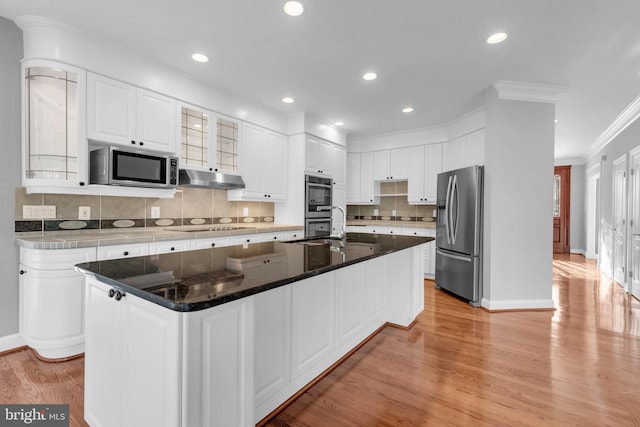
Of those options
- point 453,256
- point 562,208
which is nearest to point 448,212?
point 453,256

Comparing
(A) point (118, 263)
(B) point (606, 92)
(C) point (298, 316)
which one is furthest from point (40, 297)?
(B) point (606, 92)

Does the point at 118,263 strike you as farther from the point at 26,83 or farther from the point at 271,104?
the point at 271,104

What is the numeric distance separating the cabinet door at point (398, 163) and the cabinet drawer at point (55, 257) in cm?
471

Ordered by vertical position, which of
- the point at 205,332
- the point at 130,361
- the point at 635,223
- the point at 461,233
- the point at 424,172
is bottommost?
the point at 130,361

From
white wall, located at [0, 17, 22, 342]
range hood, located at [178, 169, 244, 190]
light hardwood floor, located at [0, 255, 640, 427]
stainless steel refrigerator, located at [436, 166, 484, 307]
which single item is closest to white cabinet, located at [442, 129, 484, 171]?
stainless steel refrigerator, located at [436, 166, 484, 307]

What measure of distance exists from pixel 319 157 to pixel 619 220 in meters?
4.86

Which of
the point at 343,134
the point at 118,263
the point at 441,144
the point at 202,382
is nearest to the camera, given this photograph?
the point at 202,382

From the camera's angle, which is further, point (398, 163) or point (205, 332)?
point (398, 163)

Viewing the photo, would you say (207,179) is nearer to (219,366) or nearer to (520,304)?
(219,366)

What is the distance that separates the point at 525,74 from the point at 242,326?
12.4 feet

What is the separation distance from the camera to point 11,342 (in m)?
2.48

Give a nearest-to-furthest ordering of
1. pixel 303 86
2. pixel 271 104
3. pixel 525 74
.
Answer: pixel 525 74 < pixel 303 86 < pixel 271 104

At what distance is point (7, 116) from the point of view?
2471mm

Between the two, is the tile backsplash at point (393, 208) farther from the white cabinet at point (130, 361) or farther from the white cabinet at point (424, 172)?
the white cabinet at point (130, 361)
